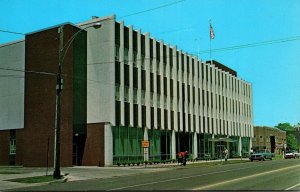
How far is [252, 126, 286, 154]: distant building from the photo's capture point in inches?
4749

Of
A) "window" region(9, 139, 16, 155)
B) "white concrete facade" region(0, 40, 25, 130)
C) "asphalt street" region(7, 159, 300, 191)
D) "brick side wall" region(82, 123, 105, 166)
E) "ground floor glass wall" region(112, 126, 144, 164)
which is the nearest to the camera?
"asphalt street" region(7, 159, 300, 191)

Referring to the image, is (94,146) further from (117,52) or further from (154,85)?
(154,85)

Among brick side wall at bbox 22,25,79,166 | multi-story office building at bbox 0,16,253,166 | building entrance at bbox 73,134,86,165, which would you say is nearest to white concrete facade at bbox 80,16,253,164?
multi-story office building at bbox 0,16,253,166

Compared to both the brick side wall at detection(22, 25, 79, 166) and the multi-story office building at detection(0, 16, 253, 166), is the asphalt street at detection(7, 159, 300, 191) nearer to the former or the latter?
the brick side wall at detection(22, 25, 79, 166)

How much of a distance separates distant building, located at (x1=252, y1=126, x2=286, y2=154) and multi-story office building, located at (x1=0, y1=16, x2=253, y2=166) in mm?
62962

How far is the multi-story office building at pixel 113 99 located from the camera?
45781 millimetres

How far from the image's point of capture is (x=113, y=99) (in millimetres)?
45969

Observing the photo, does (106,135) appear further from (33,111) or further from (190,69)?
(190,69)

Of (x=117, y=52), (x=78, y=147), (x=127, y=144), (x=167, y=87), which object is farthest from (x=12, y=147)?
(x=167, y=87)

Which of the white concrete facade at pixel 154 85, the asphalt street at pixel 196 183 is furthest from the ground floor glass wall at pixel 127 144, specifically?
the asphalt street at pixel 196 183

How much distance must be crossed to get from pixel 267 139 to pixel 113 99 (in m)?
88.7

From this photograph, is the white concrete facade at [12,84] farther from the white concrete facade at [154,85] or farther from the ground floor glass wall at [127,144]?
the ground floor glass wall at [127,144]

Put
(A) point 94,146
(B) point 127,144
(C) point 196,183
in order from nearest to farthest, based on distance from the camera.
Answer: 1. (C) point 196,183
2. (A) point 94,146
3. (B) point 127,144

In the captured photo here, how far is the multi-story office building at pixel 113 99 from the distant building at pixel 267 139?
2479 inches
